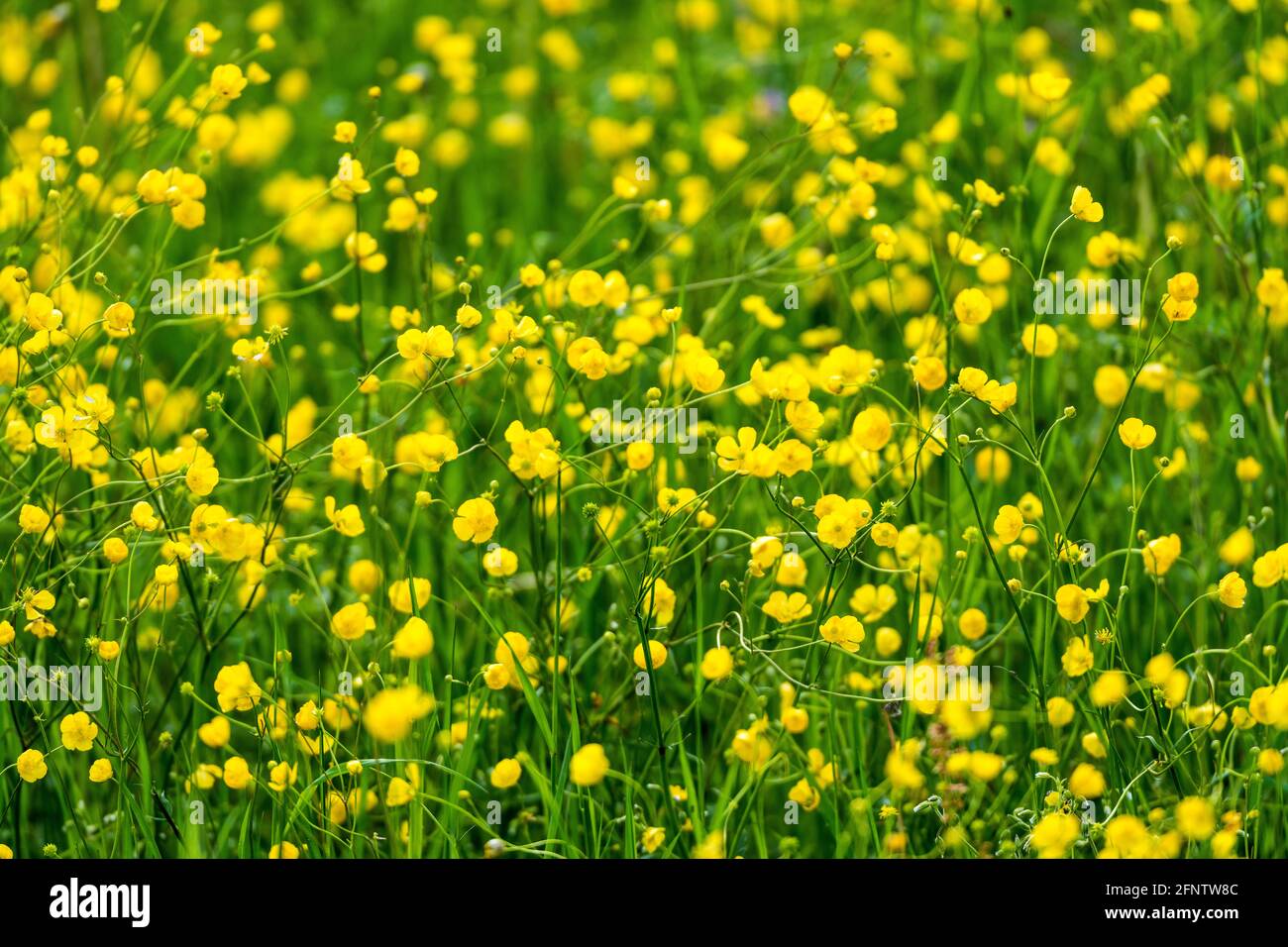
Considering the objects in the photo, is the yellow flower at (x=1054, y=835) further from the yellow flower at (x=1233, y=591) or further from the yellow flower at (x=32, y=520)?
the yellow flower at (x=32, y=520)

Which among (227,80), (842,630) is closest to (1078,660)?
(842,630)

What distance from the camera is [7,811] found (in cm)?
166

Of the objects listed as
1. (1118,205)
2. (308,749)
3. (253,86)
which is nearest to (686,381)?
(308,749)

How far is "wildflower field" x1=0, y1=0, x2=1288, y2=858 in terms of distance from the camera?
5.08 ft

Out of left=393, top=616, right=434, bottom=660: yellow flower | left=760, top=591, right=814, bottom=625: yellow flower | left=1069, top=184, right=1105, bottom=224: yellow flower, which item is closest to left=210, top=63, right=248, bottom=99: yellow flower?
left=393, top=616, right=434, bottom=660: yellow flower

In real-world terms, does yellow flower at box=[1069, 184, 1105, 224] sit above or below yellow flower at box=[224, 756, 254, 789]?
above

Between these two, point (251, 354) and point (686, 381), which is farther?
point (686, 381)

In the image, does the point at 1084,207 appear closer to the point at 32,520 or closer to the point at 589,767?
the point at 589,767

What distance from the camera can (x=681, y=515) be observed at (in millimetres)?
1732

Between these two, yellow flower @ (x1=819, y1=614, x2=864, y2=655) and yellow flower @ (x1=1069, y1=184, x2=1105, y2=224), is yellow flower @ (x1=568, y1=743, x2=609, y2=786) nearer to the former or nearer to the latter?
yellow flower @ (x1=819, y1=614, x2=864, y2=655)

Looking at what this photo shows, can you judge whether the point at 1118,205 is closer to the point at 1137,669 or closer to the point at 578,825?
the point at 1137,669

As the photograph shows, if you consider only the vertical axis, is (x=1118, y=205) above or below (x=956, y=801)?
above
